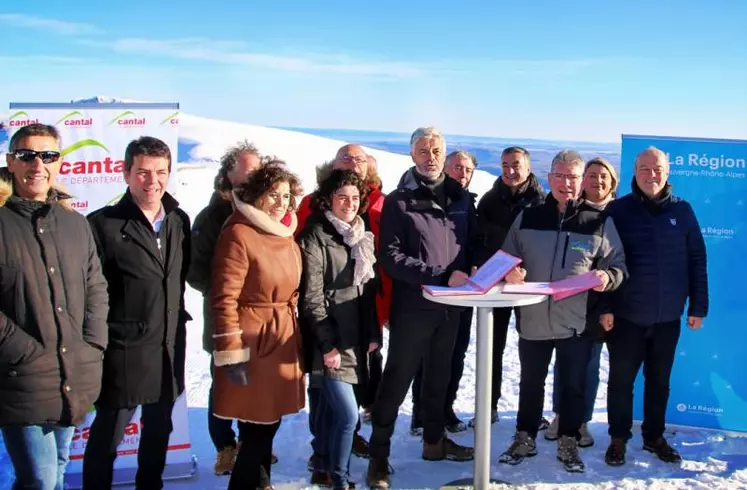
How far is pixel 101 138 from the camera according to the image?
11.9 feet

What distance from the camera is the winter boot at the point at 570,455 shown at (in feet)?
13.5

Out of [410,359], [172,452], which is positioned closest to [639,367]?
[410,359]

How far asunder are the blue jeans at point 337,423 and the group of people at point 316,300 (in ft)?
0.04

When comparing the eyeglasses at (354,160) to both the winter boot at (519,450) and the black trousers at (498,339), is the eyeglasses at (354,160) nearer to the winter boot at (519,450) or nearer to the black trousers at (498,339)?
the black trousers at (498,339)

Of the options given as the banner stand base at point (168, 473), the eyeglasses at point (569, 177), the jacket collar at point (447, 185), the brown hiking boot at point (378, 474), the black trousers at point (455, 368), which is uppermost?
the eyeglasses at point (569, 177)

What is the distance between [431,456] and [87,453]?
2.13m

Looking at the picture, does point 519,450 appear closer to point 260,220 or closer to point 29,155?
point 260,220

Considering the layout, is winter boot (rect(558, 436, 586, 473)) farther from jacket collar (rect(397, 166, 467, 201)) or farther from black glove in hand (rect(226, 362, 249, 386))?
black glove in hand (rect(226, 362, 249, 386))

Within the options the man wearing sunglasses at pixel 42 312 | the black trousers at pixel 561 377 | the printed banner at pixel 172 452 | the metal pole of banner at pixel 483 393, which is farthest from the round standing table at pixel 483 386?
the printed banner at pixel 172 452

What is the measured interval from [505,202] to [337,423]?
6.45 feet

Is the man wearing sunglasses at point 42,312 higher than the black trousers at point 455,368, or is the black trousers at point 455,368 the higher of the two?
the man wearing sunglasses at point 42,312

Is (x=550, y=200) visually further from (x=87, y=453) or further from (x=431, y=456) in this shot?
(x=87, y=453)

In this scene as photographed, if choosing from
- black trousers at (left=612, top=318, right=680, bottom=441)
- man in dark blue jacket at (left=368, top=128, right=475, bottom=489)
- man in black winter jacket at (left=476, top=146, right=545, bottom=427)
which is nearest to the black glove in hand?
man in dark blue jacket at (left=368, top=128, right=475, bottom=489)

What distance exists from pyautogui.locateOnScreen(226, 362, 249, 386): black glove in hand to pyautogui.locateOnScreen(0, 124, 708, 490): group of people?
0.01 metres
